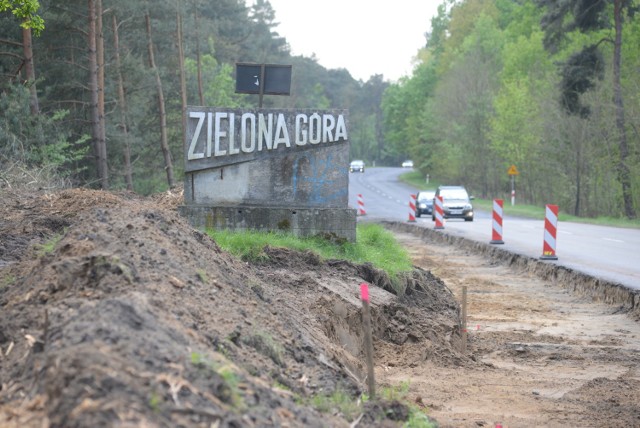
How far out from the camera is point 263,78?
15352 mm

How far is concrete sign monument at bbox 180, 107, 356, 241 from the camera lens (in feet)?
46.3

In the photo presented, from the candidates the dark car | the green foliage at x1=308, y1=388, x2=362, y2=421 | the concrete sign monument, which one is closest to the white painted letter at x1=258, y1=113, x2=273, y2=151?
the concrete sign monument

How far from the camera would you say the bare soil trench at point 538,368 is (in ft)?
26.0

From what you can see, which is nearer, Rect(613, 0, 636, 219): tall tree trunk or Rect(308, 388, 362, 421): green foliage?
Rect(308, 388, 362, 421): green foliage

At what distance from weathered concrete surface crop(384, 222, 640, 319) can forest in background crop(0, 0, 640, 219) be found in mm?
10834

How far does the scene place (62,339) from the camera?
486 centimetres

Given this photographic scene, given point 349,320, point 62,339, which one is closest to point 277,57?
point 349,320

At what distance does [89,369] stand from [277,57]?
8300 centimetres

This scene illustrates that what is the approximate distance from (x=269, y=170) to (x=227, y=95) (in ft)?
174

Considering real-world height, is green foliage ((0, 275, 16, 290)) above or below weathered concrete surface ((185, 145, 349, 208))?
below

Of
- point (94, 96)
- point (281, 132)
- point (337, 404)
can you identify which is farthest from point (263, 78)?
point (94, 96)

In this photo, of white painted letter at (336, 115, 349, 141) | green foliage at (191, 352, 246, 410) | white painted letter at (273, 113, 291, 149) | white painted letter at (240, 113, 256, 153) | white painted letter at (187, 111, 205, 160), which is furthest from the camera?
white painted letter at (336, 115, 349, 141)

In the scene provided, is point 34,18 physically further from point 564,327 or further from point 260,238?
point 564,327

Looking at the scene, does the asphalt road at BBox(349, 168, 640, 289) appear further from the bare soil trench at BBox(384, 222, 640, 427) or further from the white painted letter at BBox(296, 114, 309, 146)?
the white painted letter at BBox(296, 114, 309, 146)
